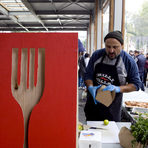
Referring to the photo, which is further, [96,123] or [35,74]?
[96,123]

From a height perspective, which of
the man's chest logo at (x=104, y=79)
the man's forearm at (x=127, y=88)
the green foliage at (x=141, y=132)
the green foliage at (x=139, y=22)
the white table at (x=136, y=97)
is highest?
the green foliage at (x=139, y=22)

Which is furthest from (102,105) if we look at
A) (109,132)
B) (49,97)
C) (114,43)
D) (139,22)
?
(139,22)

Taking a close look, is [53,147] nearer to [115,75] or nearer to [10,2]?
[115,75]

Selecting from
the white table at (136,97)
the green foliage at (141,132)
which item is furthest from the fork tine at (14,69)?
the white table at (136,97)

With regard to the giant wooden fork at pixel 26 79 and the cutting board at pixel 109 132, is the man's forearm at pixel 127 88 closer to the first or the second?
the cutting board at pixel 109 132

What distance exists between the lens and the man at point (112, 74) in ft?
5.84

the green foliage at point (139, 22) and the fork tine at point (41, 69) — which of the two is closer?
the fork tine at point (41, 69)

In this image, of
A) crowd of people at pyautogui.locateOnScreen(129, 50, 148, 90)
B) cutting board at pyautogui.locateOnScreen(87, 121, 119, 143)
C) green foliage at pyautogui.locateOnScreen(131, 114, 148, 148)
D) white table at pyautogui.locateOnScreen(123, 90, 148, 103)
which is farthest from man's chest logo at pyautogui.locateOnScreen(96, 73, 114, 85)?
crowd of people at pyautogui.locateOnScreen(129, 50, 148, 90)

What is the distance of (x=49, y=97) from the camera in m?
0.72

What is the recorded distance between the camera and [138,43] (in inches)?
169

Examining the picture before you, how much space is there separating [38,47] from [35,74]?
0.10m

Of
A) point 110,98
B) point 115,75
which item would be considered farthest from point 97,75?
point 110,98

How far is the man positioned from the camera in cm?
178

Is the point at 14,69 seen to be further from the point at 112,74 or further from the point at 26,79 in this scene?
the point at 112,74
